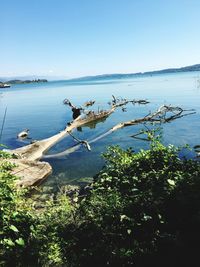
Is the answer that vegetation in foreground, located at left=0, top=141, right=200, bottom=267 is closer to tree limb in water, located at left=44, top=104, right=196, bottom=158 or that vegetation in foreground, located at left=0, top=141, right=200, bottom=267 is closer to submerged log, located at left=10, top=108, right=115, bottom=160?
submerged log, located at left=10, top=108, right=115, bottom=160

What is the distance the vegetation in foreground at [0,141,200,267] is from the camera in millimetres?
4938

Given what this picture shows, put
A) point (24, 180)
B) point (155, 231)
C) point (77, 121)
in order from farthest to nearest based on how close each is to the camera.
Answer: point (77, 121) < point (24, 180) < point (155, 231)

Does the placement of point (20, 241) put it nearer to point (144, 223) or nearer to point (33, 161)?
point (144, 223)

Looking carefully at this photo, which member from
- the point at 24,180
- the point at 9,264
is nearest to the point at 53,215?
the point at 9,264

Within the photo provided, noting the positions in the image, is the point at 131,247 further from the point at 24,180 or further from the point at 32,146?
the point at 32,146

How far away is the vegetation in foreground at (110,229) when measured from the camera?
4.94 meters

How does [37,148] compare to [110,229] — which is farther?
[37,148]

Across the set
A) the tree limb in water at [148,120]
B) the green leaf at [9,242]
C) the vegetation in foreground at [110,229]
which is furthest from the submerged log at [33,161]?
the green leaf at [9,242]

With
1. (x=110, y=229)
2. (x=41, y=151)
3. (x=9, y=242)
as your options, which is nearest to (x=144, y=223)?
(x=110, y=229)

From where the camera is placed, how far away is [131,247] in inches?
198

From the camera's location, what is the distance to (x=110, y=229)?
5.34 meters

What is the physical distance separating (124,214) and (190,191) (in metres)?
1.74

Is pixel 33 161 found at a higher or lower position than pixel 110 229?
lower

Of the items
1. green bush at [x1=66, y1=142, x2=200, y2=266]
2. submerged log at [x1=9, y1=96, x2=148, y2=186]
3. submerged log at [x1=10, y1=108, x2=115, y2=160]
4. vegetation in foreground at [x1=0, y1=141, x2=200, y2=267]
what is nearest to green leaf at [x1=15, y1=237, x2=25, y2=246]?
vegetation in foreground at [x1=0, y1=141, x2=200, y2=267]
